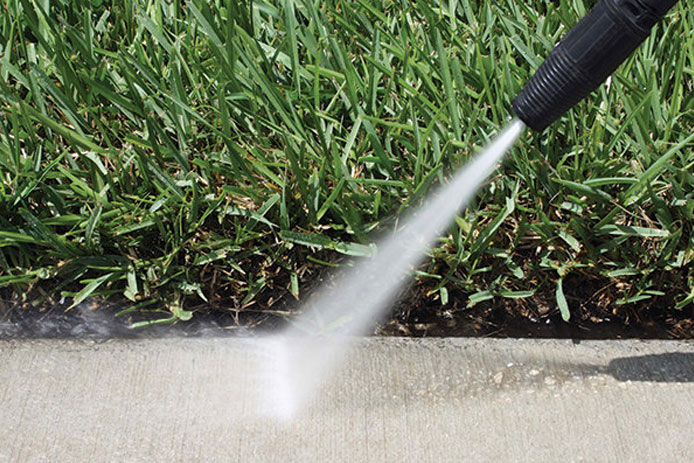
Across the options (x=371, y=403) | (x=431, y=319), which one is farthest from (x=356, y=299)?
(x=371, y=403)

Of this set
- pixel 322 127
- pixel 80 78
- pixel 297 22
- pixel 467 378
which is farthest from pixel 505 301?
pixel 80 78

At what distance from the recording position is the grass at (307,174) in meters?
1.96

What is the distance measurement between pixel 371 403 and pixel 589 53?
84 cm

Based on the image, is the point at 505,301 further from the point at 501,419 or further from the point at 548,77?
the point at 548,77

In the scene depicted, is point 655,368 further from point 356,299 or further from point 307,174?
point 307,174

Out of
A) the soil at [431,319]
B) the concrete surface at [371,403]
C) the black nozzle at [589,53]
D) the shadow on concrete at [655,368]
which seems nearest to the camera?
the black nozzle at [589,53]

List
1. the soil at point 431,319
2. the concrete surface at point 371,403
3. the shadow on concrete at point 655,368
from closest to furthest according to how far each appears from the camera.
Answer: the concrete surface at point 371,403 < the shadow on concrete at point 655,368 < the soil at point 431,319

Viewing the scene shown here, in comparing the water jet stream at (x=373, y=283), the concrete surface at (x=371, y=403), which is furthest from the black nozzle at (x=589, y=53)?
the concrete surface at (x=371, y=403)

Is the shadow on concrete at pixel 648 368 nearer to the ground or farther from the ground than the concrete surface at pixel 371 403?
farther from the ground

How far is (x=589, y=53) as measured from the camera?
4.69 feet

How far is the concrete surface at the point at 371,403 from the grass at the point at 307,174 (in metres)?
0.14

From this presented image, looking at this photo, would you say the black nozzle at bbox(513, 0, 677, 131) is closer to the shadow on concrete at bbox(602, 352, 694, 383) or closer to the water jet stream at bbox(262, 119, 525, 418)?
the water jet stream at bbox(262, 119, 525, 418)

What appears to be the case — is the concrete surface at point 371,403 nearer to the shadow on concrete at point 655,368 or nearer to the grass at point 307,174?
the shadow on concrete at point 655,368

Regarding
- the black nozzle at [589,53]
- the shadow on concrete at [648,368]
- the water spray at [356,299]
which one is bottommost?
the water spray at [356,299]
